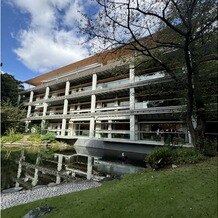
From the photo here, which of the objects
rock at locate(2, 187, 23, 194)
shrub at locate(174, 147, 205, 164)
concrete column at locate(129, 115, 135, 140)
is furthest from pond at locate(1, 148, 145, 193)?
concrete column at locate(129, 115, 135, 140)

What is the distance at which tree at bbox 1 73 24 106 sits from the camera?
49609mm

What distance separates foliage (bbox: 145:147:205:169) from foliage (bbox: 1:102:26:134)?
1303 inches

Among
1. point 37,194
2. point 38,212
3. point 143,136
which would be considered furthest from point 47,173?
point 143,136

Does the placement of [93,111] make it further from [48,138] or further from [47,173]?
[47,173]

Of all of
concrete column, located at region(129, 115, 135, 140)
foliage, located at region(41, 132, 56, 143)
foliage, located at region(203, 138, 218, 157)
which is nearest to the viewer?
foliage, located at region(203, 138, 218, 157)

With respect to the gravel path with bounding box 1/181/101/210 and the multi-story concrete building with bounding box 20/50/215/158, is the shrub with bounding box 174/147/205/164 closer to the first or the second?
the gravel path with bounding box 1/181/101/210

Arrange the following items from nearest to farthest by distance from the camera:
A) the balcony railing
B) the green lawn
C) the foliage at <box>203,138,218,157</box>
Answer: the green lawn → the foliage at <box>203,138,218,157</box> → the balcony railing

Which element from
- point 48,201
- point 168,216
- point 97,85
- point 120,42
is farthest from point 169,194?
point 97,85

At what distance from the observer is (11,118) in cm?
4241

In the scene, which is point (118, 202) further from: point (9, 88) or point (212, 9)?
point (9, 88)

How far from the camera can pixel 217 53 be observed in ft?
41.8

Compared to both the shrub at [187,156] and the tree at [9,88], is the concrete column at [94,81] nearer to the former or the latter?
the tree at [9,88]

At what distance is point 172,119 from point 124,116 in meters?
6.12

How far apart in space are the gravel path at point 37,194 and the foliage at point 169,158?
3.34 meters
